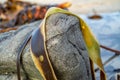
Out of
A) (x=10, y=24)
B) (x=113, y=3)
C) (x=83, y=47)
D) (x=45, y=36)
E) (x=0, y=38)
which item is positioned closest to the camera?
(x=45, y=36)

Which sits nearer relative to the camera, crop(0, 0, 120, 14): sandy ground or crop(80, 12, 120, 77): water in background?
crop(80, 12, 120, 77): water in background

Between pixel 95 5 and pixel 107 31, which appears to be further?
pixel 95 5

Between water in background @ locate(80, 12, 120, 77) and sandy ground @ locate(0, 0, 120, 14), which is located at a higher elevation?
water in background @ locate(80, 12, 120, 77)

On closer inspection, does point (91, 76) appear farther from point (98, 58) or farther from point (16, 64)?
point (16, 64)

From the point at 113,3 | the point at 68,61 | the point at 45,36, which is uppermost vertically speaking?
the point at 45,36

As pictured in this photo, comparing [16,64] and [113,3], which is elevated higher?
[16,64]

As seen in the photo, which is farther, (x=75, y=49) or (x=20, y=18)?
(x=20, y=18)

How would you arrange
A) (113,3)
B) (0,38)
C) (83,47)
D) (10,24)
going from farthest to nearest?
(113,3)
(10,24)
(0,38)
(83,47)

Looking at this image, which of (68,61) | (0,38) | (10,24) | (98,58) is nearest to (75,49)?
(68,61)

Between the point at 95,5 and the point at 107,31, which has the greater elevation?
the point at 107,31

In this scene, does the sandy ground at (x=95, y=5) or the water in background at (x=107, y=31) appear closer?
the water in background at (x=107, y=31)

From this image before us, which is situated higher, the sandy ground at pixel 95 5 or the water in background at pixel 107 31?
the water in background at pixel 107 31
